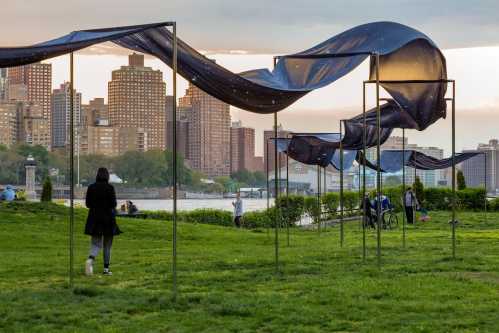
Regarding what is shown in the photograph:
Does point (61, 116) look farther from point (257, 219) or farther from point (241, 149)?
point (257, 219)

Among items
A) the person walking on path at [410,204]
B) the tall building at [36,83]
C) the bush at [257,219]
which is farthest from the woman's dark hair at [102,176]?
the tall building at [36,83]

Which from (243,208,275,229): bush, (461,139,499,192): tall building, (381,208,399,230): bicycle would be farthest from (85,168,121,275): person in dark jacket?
(461,139,499,192): tall building

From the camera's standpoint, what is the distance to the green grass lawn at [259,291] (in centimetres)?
900

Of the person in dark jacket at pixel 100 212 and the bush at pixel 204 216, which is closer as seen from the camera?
the person in dark jacket at pixel 100 212

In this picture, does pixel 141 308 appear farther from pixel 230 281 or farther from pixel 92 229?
pixel 92 229

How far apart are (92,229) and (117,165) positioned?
123432 millimetres

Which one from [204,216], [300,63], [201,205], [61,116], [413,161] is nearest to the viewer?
[300,63]

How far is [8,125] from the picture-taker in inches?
5797

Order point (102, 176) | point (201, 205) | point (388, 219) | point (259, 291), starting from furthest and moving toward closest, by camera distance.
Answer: point (201, 205)
point (388, 219)
point (102, 176)
point (259, 291)

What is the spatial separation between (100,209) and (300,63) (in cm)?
388

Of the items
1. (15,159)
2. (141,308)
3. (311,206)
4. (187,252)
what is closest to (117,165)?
(15,159)

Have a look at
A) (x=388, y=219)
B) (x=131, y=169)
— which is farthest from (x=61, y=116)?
(x=388, y=219)

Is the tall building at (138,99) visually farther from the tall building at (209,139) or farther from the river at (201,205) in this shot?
the river at (201,205)

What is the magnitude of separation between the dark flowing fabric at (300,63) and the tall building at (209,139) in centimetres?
12425
